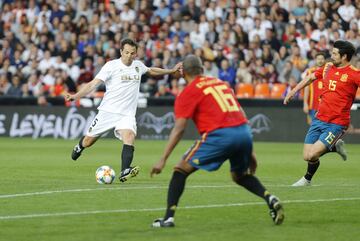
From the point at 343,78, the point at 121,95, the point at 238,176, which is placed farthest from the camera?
the point at 121,95

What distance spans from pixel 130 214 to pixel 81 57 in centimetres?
2086

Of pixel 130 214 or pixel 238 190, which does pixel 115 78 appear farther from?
pixel 130 214

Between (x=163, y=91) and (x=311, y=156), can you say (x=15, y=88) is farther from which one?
(x=311, y=156)

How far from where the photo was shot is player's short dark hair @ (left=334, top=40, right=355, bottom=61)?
13969 millimetres

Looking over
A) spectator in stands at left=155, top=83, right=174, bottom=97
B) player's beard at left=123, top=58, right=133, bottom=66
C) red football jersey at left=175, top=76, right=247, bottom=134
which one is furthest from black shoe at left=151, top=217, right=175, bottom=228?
spectator in stands at left=155, top=83, right=174, bottom=97

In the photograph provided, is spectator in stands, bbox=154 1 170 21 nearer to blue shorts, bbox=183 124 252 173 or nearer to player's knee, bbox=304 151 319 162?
player's knee, bbox=304 151 319 162

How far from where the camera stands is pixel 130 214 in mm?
11172

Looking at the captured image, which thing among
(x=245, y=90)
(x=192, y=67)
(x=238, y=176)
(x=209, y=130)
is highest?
(x=192, y=67)

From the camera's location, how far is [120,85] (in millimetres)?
15672

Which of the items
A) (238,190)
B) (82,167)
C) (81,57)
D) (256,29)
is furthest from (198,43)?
(238,190)

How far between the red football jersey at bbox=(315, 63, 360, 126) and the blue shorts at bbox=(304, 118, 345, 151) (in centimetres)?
8

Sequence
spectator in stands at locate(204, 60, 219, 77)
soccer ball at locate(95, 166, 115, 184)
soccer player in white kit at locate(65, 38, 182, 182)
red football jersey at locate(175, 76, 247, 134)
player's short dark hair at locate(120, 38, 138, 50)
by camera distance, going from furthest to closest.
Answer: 1. spectator in stands at locate(204, 60, 219, 77)
2. soccer player in white kit at locate(65, 38, 182, 182)
3. player's short dark hair at locate(120, 38, 138, 50)
4. soccer ball at locate(95, 166, 115, 184)
5. red football jersey at locate(175, 76, 247, 134)

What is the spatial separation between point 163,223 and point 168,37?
2203cm

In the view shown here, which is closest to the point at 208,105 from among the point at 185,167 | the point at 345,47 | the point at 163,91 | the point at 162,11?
the point at 185,167
